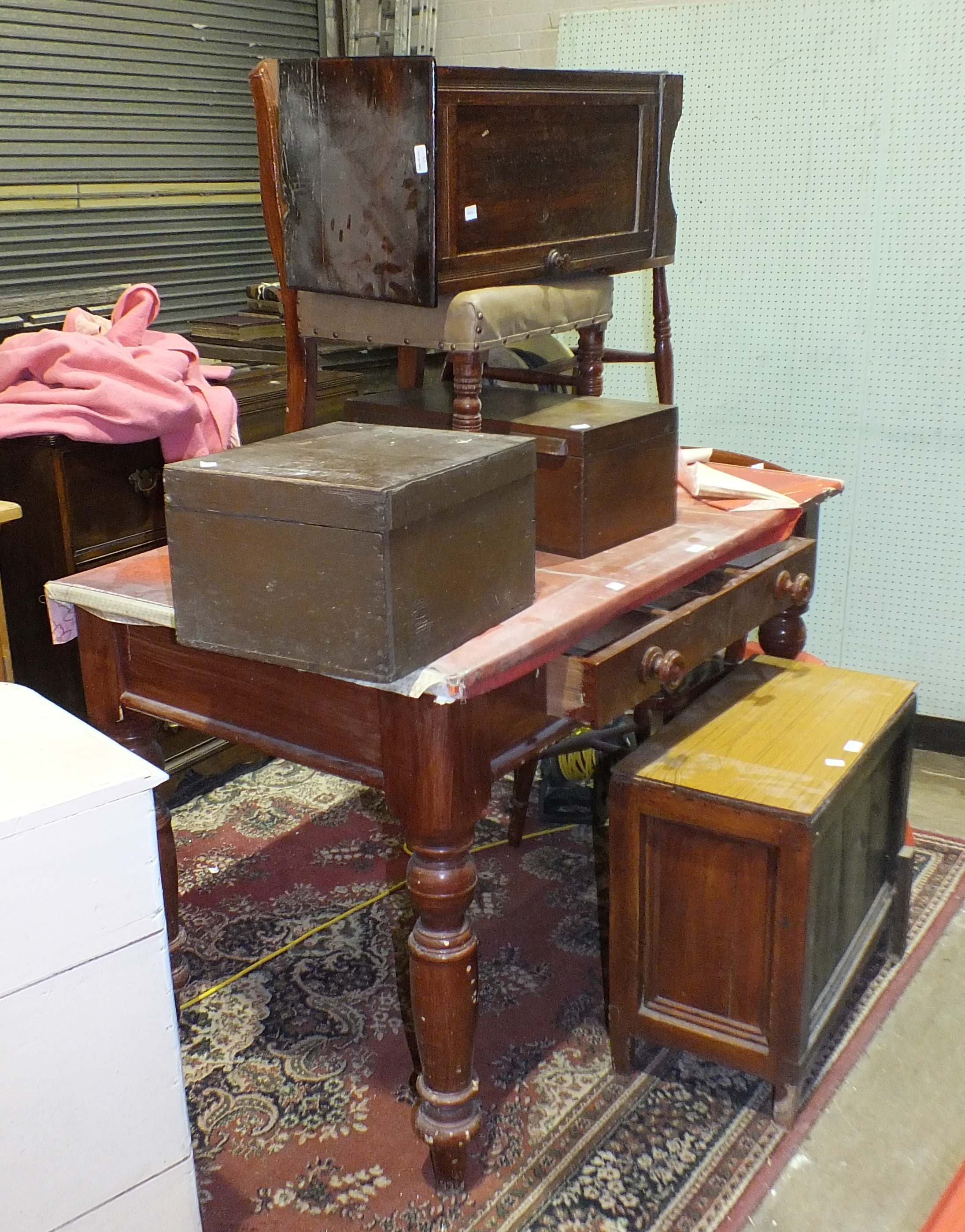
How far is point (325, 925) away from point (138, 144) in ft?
7.77

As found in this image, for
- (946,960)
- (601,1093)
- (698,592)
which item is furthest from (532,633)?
(946,960)

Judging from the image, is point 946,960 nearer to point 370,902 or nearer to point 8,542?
point 370,902

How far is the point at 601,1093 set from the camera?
2.08 metres

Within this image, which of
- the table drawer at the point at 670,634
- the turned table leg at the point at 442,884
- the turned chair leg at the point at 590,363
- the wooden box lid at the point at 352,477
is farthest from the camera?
the turned chair leg at the point at 590,363

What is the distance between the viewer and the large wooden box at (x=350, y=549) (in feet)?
4.92

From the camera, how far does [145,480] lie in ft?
9.11

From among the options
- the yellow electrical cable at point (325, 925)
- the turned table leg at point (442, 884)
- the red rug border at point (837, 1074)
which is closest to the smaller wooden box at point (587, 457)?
the turned table leg at point (442, 884)

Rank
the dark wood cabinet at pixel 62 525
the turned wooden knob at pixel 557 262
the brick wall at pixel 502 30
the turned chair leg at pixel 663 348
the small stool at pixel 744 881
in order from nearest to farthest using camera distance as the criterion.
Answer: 1. the small stool at pixel 744 881
2. the turned wooden knob at pixel 557 262
3. the dark wood cabinet at pixel 62 525
4. the turned chair leg at pixel 663 348
5. the brick wall at pixel 502 30

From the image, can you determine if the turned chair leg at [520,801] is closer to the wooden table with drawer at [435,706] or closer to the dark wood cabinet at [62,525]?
the wooden table with drawer at [435,706]

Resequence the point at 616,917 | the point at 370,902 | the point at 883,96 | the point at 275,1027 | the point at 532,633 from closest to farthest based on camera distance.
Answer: the point at 532,633 → the point at 616,917 → the point at 275,1027 → the point at 370,902 → the point at 883,96

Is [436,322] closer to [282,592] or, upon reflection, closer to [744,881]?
[282,592]

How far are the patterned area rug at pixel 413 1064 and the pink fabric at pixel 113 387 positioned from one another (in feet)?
3.28

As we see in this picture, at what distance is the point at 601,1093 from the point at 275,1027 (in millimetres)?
610

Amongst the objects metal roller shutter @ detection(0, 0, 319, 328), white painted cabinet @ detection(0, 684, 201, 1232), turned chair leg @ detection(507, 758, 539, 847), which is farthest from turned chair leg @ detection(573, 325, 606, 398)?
metal roller shutter @ detection(0, 0, 319, 328)
